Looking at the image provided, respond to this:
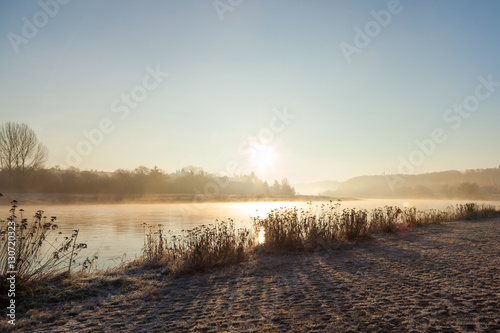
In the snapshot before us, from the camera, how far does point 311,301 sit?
15.3ft

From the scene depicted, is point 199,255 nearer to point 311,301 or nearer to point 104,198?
point 311,301

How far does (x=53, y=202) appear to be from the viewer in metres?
37.2

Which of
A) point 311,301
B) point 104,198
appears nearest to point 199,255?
point 311,301

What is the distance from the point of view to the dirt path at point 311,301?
3832 mm

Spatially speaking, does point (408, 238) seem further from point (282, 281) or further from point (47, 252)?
point (47, 252)

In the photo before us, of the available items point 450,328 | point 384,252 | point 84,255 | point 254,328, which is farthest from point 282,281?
point 84,255

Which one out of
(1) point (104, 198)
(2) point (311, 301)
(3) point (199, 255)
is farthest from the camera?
(1) point (104, 198)

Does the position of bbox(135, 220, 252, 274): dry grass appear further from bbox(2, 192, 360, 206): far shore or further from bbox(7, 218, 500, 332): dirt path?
bbox(2, 192, 360, 206): far shore

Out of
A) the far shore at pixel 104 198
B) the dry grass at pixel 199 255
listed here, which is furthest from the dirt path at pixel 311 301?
the far shore at pixel 104 198

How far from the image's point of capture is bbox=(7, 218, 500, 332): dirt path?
383 centimetres

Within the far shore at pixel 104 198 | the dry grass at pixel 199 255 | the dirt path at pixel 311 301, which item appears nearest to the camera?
the dirt path at pixel 311 301

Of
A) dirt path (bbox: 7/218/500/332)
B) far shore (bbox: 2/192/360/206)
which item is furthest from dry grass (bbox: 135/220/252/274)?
far shore (bbox: 2/192/360/206)

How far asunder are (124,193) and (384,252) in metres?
46.7

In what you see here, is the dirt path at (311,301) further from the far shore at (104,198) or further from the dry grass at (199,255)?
the far shore at (104,198)
